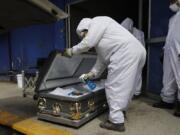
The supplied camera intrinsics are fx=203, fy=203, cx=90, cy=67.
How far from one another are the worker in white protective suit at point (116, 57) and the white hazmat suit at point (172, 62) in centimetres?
56

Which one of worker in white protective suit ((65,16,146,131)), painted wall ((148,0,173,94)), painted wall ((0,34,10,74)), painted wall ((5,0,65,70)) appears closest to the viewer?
worker in white protective suit ((65,16,146,131))

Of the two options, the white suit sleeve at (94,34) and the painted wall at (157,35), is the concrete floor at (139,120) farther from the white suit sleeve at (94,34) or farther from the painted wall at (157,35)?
the white suit sleeve at (94,34)

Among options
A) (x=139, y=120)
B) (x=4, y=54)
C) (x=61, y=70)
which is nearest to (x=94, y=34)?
(x=61, y=70)

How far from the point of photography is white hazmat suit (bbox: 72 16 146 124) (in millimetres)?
1837

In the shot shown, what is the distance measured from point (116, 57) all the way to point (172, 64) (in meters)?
0.83

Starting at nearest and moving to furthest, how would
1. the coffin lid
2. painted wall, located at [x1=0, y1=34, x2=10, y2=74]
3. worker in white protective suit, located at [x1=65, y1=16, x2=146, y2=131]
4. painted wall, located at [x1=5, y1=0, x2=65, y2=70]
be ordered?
1. worker in white protective suit, located at [x1=65, y1=16, x2=146, y2=131]
2. the coffin lid
3. painted wall, located at [x1=5, y1=0, x2=65, y2=70]
4. painted wall, located at [x1=0, y1=34, x2=10, y2=74]

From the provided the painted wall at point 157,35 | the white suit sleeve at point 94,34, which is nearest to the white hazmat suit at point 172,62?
the painted wall at point 157,35

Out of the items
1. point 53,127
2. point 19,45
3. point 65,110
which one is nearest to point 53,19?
point 65,110

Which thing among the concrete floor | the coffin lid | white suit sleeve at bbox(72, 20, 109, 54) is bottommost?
the concrete floor

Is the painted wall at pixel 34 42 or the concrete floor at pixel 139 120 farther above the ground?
the painted wall at pixel 34 42

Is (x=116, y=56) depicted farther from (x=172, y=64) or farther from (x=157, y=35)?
(x=157, y=35)

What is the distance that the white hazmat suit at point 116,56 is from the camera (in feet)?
6.03

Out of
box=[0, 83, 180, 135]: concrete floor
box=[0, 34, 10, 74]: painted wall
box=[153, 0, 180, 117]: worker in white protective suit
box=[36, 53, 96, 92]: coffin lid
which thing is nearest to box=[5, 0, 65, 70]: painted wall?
box=[0, 34, 10, 74]: painted wall

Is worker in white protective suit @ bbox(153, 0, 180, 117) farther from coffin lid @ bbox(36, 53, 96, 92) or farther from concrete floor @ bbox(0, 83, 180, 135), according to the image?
coffin lid @ bbox(36, 53, 96, 92)
